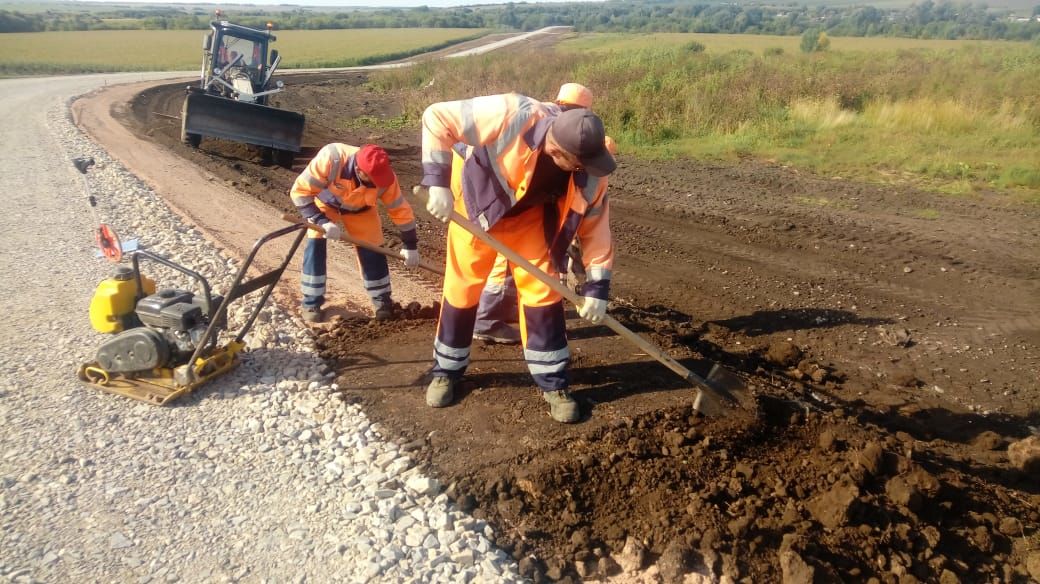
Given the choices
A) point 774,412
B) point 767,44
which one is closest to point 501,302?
point 774,412

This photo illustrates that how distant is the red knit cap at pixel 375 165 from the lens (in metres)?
4.96

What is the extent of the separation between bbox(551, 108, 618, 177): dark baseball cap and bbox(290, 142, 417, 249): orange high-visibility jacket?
219 centimetres

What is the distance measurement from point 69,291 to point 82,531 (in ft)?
11.4

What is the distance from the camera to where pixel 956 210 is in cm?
904

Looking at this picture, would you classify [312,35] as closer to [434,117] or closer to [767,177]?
[767,177]

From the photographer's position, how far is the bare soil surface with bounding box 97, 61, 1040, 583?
3.26 m

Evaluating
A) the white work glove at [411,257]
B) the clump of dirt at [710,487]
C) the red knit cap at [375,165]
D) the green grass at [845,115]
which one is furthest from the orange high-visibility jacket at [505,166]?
the green grass at [845,115]

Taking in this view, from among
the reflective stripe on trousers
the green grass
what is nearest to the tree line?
the green grass

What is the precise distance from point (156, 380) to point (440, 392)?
1.75m

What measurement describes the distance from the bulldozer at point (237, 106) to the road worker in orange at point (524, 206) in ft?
29.8

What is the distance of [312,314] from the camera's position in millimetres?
5613

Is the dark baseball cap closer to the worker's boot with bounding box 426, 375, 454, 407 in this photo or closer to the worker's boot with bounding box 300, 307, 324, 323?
the worker's boot with bounding box 426, 375, 454, 407

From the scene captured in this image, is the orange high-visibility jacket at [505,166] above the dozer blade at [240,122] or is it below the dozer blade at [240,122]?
above

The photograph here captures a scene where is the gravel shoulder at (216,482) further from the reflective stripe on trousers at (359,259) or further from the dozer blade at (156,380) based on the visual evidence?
the reflective stripe on trousers at (359,259)
